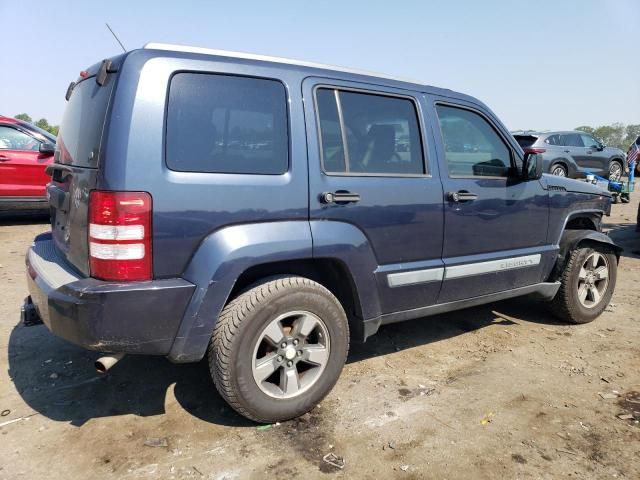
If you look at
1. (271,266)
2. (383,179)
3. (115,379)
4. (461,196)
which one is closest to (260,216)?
(271,266)

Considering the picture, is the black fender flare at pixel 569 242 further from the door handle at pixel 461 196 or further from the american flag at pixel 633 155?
the american flag at pixel 633 155

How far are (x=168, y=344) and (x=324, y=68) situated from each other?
5.96 feet

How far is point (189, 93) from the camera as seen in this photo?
2.39 m

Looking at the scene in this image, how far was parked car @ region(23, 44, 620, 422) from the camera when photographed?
225 centimetres

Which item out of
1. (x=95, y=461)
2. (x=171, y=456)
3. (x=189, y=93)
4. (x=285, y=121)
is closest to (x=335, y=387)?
(x=171, y=456)

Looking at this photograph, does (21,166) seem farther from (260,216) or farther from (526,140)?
(526,140)

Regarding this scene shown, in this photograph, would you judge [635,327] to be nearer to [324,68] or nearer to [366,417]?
[366,417]

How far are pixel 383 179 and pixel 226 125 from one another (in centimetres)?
104

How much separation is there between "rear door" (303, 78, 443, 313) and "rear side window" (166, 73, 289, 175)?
0.68 feet

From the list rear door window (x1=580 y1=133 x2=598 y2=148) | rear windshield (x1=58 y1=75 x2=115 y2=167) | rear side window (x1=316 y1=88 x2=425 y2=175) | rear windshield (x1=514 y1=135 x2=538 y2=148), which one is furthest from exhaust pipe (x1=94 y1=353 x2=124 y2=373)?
rear door window (x1=580 y1=133 x2=598 y2=148)

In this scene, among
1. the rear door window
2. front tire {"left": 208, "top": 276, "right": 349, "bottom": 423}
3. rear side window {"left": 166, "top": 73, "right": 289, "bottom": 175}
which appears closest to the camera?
rear side window {"left": 166, "top": 73, "right": 289, "bottom": 175}

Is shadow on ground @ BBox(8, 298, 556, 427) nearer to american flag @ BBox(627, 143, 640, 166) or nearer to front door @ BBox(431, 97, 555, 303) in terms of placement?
front door @ BBox(431, 97, 555, 303)

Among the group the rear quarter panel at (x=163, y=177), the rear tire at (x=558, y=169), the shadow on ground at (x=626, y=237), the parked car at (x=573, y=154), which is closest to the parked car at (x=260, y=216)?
the rear quarter panel at (x=163, y=177)

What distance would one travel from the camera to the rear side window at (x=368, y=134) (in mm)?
2846
